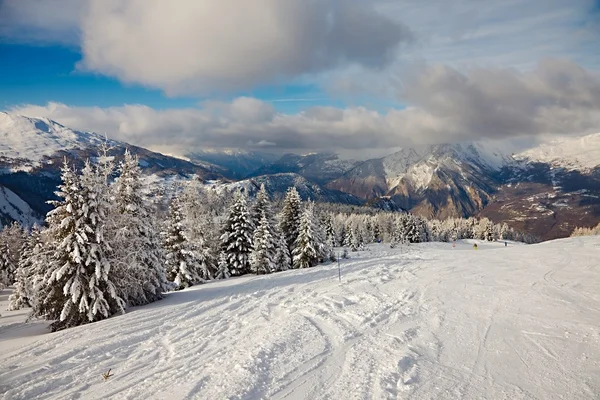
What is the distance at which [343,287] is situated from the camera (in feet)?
58.6

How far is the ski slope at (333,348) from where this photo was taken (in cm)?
742

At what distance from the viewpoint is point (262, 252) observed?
33156mm

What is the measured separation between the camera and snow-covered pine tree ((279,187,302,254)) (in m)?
41.3

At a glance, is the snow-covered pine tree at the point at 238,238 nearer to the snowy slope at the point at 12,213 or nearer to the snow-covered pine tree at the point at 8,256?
the snow-covered pine tree at the point at 8,256

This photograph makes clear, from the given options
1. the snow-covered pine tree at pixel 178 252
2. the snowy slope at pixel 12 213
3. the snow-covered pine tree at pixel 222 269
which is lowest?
the snow-covered pine tree at pixel 222 269

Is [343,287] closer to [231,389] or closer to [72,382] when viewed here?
[231,389]

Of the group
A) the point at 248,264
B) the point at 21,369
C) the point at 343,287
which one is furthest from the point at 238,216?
the point at 21,369

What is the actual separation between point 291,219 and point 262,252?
370 inches

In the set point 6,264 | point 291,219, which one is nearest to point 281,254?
point 291,219

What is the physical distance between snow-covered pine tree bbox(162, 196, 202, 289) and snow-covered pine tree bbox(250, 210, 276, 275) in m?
6.91

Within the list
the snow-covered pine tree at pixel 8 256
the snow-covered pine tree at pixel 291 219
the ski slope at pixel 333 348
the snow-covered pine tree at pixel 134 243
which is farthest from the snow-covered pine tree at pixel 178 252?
the snow-covered pine tree at pixel 8 256

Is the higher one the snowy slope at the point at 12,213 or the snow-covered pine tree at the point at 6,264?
the snowy slope at the point at 12,213

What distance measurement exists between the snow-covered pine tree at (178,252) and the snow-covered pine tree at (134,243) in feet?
23.2

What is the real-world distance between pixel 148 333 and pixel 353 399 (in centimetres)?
772
